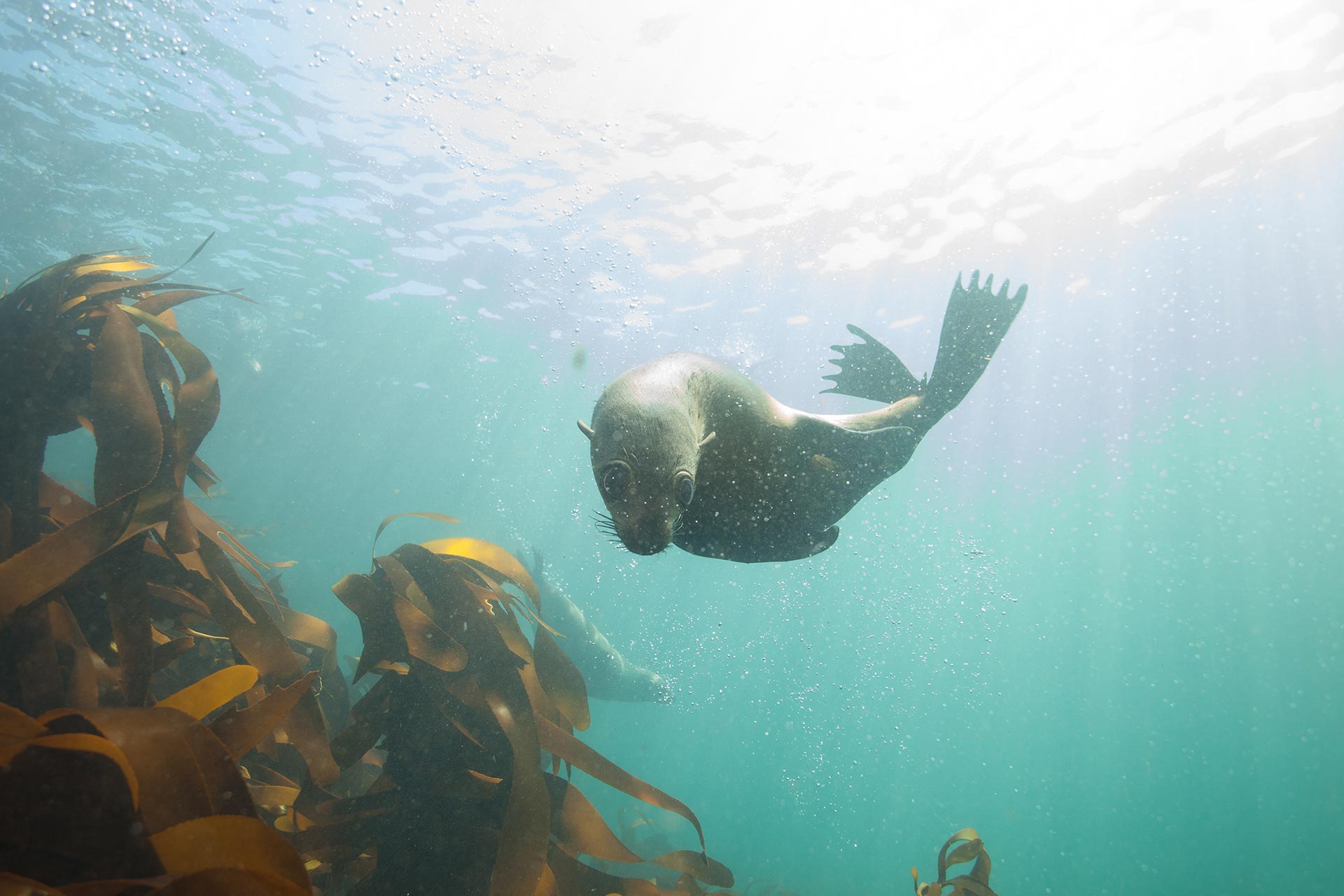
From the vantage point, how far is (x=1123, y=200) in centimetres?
1462

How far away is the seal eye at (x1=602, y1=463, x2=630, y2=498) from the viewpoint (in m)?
1.56

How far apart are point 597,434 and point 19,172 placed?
24.1 metres

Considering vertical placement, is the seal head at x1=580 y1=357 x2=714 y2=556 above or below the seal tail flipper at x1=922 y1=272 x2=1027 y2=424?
below

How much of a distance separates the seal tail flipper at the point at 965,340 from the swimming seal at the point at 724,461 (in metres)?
0.30

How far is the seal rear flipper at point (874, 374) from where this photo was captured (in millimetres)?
3660

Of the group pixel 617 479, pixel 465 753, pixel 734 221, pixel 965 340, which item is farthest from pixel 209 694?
pixel 734 221

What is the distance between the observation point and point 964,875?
2643 mm

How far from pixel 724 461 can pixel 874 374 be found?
2101 mm

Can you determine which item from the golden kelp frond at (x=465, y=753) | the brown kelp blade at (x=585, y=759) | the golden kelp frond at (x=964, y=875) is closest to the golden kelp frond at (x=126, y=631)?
the golden kelp frond at (x=465, y=753)

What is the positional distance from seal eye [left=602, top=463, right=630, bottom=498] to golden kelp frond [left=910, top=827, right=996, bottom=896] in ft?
8.26

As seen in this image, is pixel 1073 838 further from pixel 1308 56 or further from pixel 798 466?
pixel 798 466

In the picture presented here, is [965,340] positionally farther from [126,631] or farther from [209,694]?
[126,631]

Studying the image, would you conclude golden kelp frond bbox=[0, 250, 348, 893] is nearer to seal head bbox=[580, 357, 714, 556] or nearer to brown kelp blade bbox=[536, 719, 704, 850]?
brown kelp blade bbox=[536, 719, 704, 850]

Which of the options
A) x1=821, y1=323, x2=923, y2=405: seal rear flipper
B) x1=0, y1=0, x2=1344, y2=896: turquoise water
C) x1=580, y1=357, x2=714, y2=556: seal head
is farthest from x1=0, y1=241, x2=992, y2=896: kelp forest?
x1=0, y1=0, x2=1344, y2=896: turquoise water
